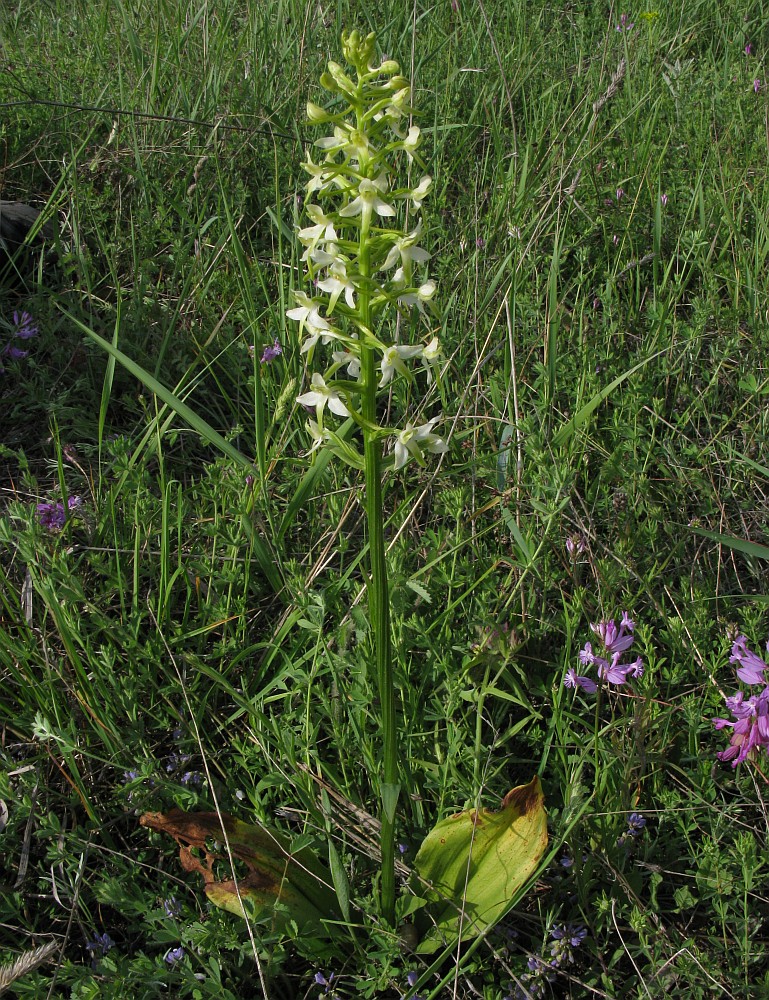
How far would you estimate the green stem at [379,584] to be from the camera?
1.08 meters

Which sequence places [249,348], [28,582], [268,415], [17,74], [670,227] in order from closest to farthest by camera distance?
[28,582], [268,415], [249,348], [670,227], [17,74]

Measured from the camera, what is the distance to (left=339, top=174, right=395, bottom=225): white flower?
1040 mm

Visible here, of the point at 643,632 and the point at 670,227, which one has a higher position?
the point at 670,227

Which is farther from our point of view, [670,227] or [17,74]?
[17,74]

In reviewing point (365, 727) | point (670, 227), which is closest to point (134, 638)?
point (365, 727)

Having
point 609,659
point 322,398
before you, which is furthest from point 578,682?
point 322,398

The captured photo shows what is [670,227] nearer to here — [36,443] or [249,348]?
[249,348]

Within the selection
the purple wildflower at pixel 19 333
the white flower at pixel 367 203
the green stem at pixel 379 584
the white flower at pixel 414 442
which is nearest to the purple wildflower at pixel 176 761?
the green stem at pixel 379 584

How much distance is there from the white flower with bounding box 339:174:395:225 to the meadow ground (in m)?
0.62

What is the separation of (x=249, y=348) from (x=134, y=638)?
1.10 meters

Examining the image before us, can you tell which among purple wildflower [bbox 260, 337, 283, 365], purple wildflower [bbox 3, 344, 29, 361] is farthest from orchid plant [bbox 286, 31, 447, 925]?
purple wildflower [bbox 3, 344, 29, 361]

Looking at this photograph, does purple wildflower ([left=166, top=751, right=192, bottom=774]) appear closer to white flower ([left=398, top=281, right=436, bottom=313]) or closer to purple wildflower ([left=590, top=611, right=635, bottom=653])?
purple wildflower ([left=590, top=611, right=635, bottom=653])

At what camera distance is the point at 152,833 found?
59.1 inches

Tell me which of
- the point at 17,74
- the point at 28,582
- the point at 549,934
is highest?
the point at 17,74
